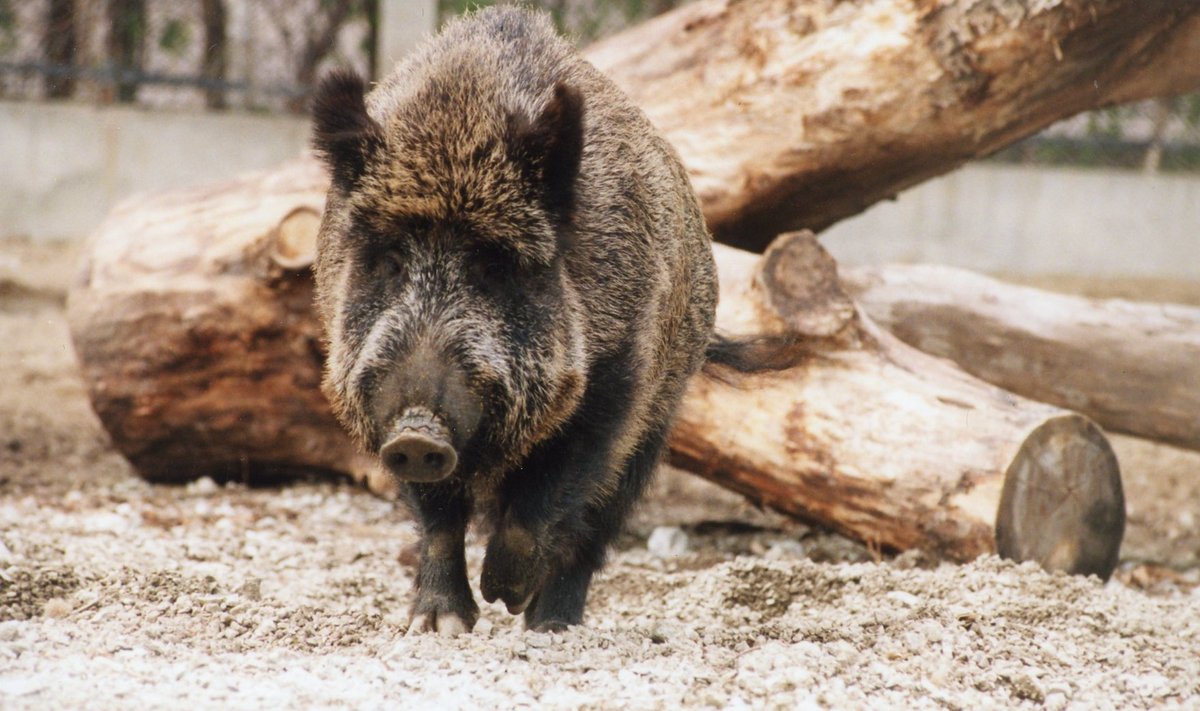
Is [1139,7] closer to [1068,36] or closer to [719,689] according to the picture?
[1068,36]

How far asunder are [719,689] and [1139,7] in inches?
138

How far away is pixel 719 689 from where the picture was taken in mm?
3309

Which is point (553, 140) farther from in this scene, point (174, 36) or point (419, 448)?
point (174, 36)

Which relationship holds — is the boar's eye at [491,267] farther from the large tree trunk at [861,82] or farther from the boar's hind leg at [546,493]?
the large tree trunk at [861,82]

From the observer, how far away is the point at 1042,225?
464 inches

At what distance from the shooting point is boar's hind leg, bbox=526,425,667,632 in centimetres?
418

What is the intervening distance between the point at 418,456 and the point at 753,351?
88.7 inches

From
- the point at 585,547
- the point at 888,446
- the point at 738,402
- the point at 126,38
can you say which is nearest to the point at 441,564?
the point at 585,547

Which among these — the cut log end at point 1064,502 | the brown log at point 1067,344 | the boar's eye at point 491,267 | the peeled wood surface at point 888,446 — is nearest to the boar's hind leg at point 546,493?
the boar's eye at point 491,267

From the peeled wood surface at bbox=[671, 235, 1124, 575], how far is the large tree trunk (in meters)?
0.74

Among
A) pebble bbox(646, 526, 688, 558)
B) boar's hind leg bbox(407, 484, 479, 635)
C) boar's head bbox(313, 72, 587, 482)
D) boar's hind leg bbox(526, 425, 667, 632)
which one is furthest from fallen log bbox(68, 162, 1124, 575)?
boar's head bbox(313, 72, 587, 482)

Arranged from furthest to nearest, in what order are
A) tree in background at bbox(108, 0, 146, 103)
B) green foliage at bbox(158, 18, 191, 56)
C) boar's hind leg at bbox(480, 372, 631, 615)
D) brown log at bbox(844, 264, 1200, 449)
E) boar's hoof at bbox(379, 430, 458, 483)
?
green foliage at bbox(158, 18, 191, 56)
tree in background at bbox(108, 0, 146, 103)
brown log at bbox(844, 264, 1200, 449)
boar's hind leg at bbox(480, 372, 631, 615)
boar's hoof at bbox(379, 430, 458, 483)

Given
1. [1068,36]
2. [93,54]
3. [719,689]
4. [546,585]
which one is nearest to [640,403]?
[546,585]

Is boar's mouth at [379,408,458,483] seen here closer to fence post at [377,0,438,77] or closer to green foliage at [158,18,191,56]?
fence post at [377,0,438,77]
